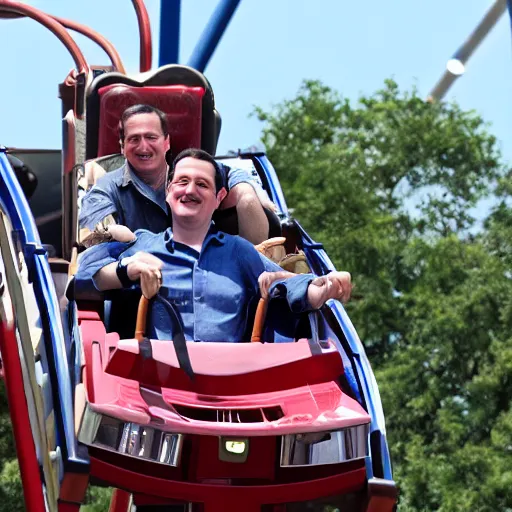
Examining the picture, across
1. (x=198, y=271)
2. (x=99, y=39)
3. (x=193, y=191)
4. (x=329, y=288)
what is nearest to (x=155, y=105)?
(x=193, y=191)

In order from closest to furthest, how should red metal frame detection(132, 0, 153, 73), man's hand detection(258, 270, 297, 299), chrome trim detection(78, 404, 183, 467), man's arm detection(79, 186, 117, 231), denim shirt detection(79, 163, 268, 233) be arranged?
chrome trim detection(78, 404, 183, 467) → man's hand detection(258, 270, 297, 299) → man's arm detection(79, 186, 117, 231) → denim shirt detection(79, 163, 268, 233) → red metal frame detection(132, 0, 153, 73)

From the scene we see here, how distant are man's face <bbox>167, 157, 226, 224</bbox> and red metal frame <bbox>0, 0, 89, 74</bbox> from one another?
128 inches

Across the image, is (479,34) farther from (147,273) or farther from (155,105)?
(147,273)

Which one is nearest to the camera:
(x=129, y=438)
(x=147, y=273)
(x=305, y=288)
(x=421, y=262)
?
(x=129, y=438)

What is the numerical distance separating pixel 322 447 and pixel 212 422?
38 centimetres

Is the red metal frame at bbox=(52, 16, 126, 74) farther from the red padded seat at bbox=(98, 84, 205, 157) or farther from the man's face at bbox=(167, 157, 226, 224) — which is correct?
the man's face at bbox=(167, 157, 226, 224)

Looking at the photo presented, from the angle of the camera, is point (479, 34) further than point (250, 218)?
Yes

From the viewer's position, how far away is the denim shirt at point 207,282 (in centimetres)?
500

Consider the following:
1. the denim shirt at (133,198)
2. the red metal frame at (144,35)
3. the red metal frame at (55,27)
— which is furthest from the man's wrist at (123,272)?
the red metal frame at (144,35)

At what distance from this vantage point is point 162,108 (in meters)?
7.00

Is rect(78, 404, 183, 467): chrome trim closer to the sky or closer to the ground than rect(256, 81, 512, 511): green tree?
closer to the sky

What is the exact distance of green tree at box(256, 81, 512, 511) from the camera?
1223 centimetres

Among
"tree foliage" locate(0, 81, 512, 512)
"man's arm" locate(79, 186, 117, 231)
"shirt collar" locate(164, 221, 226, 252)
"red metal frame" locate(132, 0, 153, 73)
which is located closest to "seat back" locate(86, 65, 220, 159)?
"man's arm" locate(79, 186, 117, 231)

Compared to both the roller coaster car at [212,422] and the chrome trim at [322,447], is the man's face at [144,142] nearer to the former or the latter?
the roller coaster car at [212,422]
